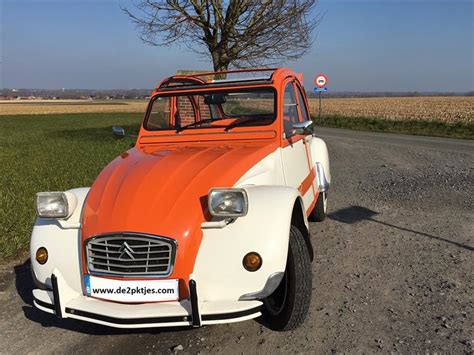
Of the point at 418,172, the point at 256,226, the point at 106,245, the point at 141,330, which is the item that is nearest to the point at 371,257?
the point at 256,226

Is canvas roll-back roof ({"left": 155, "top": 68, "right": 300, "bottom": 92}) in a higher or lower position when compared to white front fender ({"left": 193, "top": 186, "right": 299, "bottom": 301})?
higher

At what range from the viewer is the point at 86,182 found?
824 centimetres

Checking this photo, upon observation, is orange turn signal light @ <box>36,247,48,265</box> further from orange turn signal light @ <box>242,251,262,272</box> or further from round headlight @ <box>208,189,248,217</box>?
orange turn signal light @ <box>242,251,262,272</box>

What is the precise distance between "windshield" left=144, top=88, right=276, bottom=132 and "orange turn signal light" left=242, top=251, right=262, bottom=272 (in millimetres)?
1750

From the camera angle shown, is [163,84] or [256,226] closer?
[256,226]

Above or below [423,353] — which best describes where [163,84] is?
above

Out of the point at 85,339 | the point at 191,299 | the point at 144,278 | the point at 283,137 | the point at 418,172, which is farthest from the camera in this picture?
the point at 418,172

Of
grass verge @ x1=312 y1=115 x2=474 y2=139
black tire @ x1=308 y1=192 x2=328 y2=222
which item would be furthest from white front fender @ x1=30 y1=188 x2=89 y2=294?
grass verge @ x1=312 y1=115 x2=474 y2=139

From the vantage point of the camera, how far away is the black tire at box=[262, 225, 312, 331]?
9.08ft

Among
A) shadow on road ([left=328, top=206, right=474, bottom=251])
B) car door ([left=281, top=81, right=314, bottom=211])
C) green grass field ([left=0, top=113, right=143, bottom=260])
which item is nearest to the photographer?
car door ([left=281, top=81, right=314, bottom=211])

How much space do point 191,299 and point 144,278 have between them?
0.37 meters

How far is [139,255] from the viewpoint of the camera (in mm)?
2625

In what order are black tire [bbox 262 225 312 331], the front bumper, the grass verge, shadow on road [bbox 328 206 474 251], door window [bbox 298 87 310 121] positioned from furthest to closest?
the grass verge < shadow on road [bbox 328 206 474 251] < door window [bbox 298 87 310 121] < black tire [bbox 262 225 312 331] < the front bumper

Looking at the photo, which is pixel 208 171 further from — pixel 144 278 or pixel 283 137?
pixel 283 137
